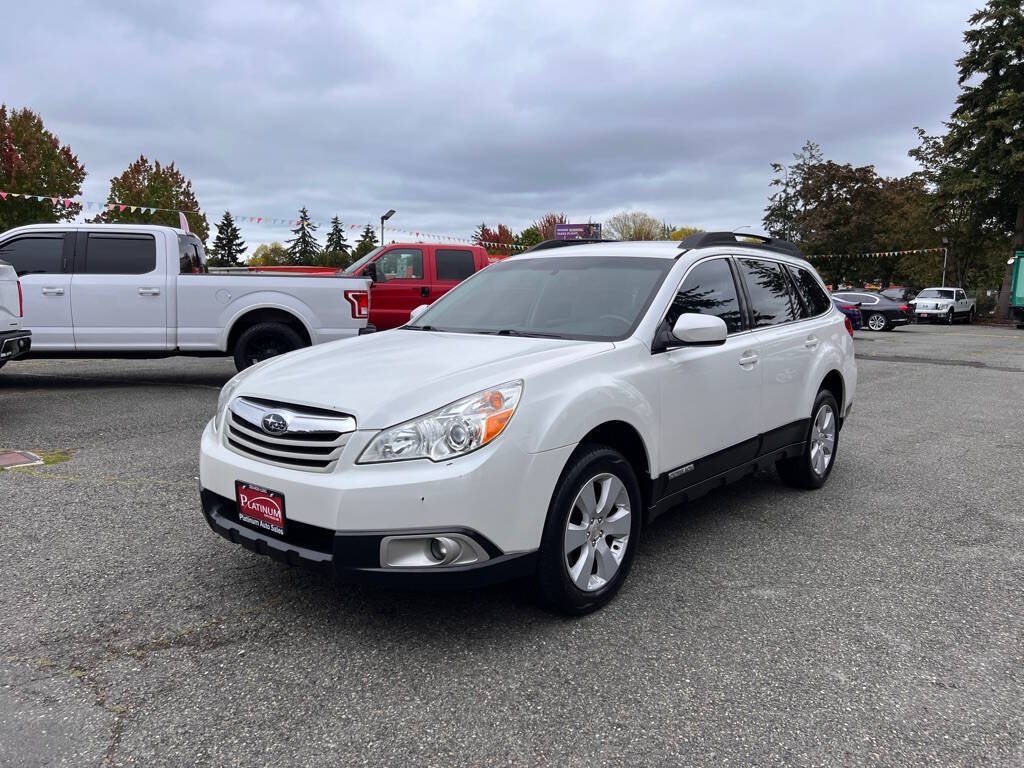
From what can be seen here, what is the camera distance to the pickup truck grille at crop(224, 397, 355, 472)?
9.53ft

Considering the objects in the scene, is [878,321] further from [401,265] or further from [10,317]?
[10,317]

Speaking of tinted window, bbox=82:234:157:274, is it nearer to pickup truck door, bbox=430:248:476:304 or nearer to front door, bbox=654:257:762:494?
pickup truck door, bbox=430:248:476:304

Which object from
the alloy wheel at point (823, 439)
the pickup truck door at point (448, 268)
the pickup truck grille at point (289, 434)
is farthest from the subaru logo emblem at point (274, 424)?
the pickup truck door at point (448, 268)

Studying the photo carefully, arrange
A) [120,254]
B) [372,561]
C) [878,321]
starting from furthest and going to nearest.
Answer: [878,321] < [120,254] < [372,561]

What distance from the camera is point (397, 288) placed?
13.2m

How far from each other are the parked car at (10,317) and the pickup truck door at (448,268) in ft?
22.1

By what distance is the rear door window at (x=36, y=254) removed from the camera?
8.81 metres

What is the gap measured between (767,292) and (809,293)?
805 millimetres

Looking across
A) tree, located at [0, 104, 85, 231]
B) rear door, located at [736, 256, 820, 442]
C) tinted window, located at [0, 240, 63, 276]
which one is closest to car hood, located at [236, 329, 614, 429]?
rear door, located at [736, 256, 820, 442]

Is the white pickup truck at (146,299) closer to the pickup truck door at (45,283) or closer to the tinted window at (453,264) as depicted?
the pickup truck door at (45,283)

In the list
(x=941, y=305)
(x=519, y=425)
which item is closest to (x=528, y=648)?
(x=519, y=425)

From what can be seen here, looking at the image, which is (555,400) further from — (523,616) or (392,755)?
(392,755)

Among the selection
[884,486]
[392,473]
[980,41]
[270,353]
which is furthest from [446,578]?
[980,41]

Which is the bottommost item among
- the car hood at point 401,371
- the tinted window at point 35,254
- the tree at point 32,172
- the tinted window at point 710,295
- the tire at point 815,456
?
the tire at point 815,456
